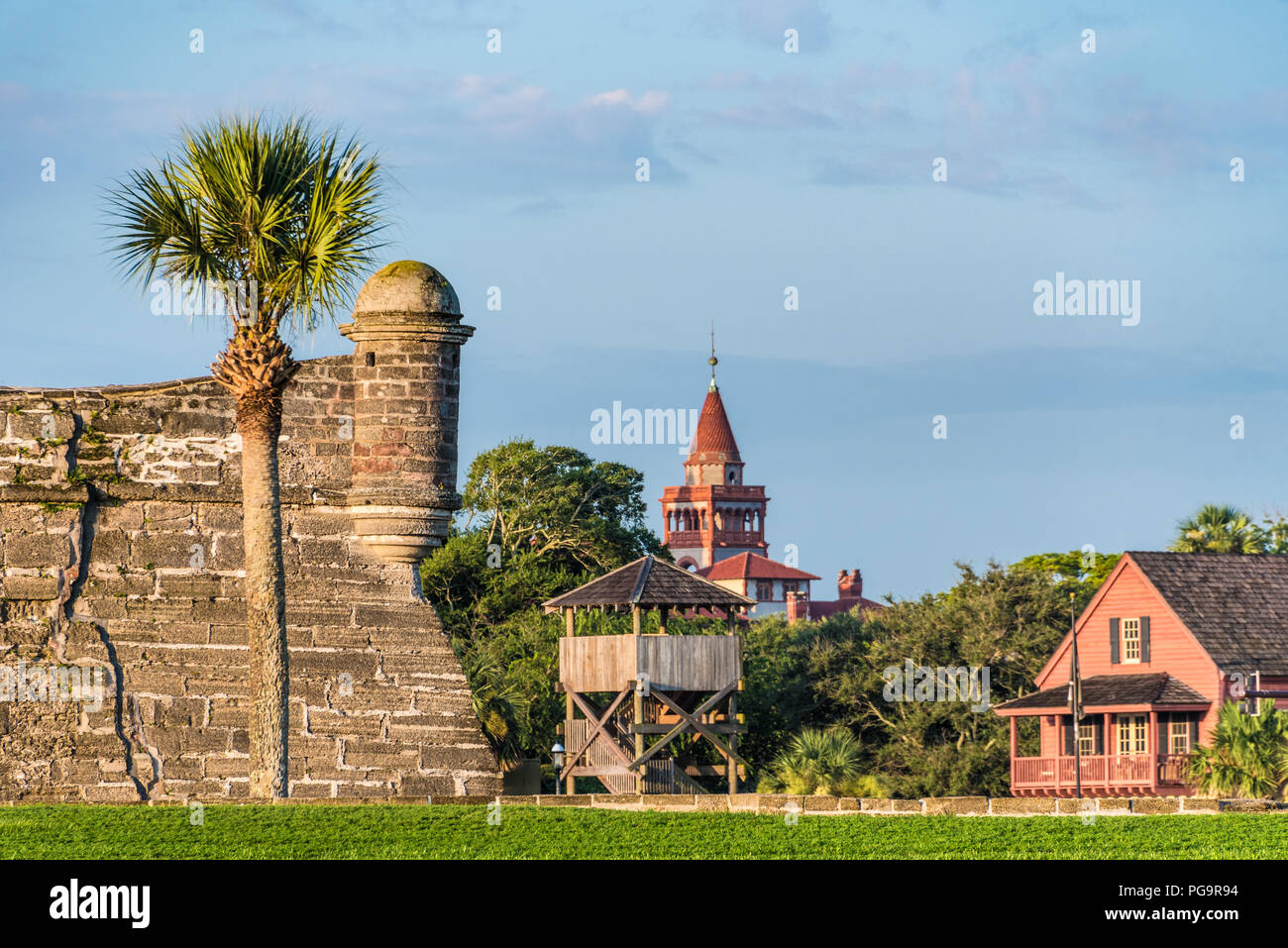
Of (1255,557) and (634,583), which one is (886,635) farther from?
(634,583)

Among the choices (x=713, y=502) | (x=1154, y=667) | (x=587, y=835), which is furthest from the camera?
(x=713, y=502)

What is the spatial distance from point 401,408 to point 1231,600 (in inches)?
1279

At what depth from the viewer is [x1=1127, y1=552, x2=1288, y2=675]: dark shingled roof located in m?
46.9

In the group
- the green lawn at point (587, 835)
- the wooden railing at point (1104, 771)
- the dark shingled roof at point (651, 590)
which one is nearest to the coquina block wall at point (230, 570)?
the green lawn at point (587, 835)

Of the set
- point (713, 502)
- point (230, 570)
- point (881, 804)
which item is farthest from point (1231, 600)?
point (713, 502)

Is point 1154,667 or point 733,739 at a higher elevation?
point 1154,667

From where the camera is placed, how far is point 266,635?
20.8 metres

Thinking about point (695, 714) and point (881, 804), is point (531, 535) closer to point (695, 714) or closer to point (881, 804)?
point (695, 714)

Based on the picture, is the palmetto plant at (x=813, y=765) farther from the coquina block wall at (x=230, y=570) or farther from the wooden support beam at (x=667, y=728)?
the coquina block wall at (x=230, y=570)

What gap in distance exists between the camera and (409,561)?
73.6 ft

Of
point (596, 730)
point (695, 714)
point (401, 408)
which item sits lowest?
point (596, 730)

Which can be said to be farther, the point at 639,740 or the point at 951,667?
the point at 951,667

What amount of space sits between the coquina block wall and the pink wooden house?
28.0m

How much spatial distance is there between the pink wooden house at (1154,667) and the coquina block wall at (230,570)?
1101 inches
